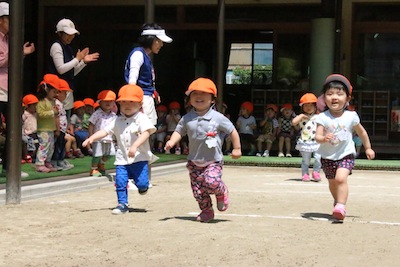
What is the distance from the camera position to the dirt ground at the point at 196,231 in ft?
18.4

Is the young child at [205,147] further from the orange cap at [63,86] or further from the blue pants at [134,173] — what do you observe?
the orange cap at [63,86]

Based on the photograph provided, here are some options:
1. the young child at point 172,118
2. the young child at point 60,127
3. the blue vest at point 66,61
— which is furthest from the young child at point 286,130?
the blue vest at point 66,61

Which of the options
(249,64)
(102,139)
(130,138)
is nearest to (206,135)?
(130,138)

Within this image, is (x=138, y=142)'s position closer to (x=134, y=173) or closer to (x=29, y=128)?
(x=134, y=173)

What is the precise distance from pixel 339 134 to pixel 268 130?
10565 mm

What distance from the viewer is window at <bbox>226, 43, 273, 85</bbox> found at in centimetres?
2111

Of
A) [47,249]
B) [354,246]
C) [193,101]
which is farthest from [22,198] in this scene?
[354,246]

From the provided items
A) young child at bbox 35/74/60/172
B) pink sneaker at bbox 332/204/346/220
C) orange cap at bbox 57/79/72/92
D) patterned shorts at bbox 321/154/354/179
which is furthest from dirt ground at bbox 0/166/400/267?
orange cap at bbox 57/79/72/92

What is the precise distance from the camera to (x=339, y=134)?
25.8ft

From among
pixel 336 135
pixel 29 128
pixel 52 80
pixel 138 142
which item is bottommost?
pixel 29 128

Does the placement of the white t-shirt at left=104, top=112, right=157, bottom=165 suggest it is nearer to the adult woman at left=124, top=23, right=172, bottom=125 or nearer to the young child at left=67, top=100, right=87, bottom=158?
the adult woman at left=124, top=23, right=172, bottom=125

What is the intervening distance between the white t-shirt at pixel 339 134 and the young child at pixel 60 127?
165 inches

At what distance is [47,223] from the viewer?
7.09 meters

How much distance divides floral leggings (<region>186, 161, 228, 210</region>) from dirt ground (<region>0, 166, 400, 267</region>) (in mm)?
247
